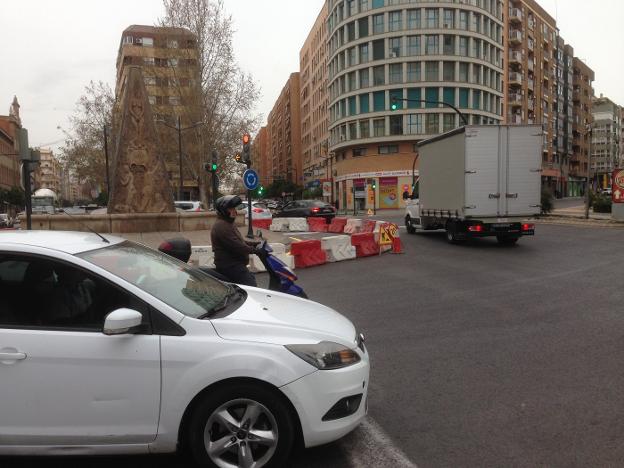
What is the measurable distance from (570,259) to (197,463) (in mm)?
11940

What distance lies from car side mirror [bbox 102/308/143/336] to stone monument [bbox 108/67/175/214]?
1971cm

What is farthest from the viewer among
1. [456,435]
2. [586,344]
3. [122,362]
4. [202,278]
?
[586,344]

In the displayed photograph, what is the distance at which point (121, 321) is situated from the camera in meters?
2.83

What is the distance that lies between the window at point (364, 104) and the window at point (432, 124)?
277 inches

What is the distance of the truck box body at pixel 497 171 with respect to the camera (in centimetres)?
1516

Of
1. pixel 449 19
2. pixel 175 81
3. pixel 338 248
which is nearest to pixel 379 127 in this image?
pixel 449 19

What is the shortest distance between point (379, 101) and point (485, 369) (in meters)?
58.8

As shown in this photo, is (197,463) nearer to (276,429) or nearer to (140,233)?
(276,429)

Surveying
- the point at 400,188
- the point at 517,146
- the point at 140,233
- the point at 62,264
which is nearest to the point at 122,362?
the point at 62,264

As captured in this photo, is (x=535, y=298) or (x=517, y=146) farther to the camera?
(x=517, y=146)

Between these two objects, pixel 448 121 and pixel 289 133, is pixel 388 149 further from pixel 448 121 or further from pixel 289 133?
pixel 289 133

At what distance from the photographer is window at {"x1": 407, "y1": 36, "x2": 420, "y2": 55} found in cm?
5934

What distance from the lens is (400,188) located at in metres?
61.3

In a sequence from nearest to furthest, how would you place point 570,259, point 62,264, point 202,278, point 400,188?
point 62,264
point 202,278
point 570,259
point 400,188
